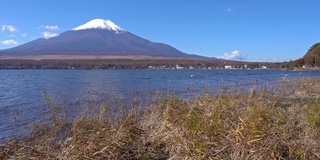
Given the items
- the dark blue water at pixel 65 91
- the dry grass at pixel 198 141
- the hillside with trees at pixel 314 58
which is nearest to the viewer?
the dry grass at pixel 198 141

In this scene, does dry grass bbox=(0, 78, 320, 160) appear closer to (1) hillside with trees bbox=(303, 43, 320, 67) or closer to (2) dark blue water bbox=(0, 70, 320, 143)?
(2) dark blue water bbox=(0, 70, 320, 143)

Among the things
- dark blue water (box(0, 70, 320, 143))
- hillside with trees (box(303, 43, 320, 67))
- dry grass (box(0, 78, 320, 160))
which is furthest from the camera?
hillside with trees (box(303, 43, 320, 67))

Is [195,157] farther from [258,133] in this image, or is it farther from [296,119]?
[296,119]

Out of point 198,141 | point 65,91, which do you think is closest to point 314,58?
point 65,91

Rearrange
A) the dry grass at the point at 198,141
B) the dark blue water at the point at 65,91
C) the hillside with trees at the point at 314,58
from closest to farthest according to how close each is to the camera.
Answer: the dry grass at the point at 198,141
the dark blue water at the point at 65,91
the hillside with trees at the point at 314,58

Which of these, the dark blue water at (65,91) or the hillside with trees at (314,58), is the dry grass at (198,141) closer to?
the dark blue water at (65,91)

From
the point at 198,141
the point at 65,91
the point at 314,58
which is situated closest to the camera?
the point at 198,141

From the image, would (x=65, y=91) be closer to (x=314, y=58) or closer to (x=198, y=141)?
(x=198, y=141)

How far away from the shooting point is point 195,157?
473cm

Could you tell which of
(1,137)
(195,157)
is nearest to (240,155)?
(195,157)

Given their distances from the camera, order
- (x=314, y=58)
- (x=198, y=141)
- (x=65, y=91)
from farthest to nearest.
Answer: (x=314, y=58) < (x=65, y=91) < (x=198, y=141)

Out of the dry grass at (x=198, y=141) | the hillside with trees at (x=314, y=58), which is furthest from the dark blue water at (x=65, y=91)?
the hillside with trees at (x=314, y=58)

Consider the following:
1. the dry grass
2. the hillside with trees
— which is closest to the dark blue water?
the dry grass

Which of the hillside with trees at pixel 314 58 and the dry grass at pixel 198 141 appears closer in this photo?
the dry grass at pixel 198 141
